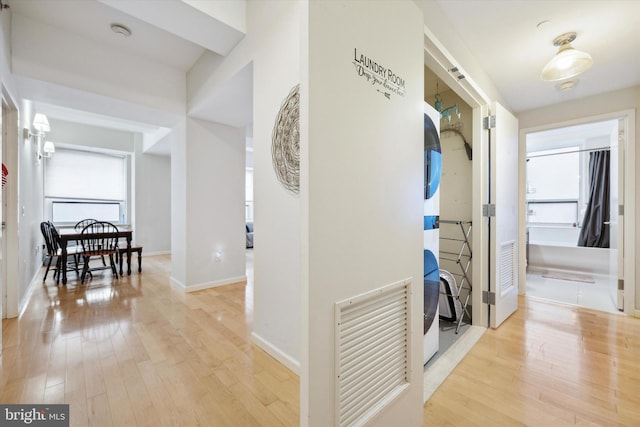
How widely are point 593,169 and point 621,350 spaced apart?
4371mm

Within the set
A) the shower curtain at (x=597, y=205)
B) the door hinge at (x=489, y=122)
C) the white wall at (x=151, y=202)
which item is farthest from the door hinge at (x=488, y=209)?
the white wall at (x=151, y=202)

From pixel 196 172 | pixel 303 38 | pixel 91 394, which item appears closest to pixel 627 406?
pixel 303 38

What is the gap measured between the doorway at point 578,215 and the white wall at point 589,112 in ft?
0.33

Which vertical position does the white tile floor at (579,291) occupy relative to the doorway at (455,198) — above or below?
below

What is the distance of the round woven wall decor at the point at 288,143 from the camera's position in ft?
5.87

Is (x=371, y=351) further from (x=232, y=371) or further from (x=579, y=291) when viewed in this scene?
(x=579, y=291)

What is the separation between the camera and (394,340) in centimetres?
112

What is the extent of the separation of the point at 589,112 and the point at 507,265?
2.10 meters

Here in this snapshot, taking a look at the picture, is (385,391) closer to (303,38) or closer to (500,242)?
(303,38)

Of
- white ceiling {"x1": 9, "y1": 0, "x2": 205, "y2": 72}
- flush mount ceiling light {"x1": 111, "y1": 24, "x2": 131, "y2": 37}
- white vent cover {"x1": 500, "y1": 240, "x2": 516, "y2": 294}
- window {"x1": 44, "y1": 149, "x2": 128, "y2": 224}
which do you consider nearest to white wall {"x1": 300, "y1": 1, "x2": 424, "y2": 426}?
white vent cover {"x1": 500, "y1": 240, "x2": 516, "y2": 294}

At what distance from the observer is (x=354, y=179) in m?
0.93

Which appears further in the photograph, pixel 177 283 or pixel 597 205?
pixel 597 205

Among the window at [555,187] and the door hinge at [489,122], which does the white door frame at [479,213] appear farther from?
the window at [555,187]

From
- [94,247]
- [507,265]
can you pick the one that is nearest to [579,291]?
[507,265]
